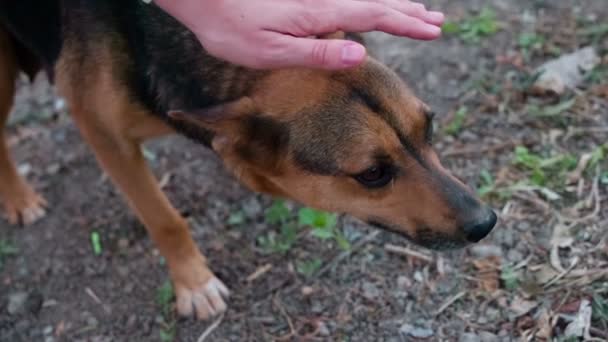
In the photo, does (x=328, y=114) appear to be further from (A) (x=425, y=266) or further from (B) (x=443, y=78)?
(B) (x=443, y=78)

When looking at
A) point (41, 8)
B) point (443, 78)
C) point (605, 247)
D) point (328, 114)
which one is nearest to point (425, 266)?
point (605, 247)

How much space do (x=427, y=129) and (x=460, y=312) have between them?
98 cm

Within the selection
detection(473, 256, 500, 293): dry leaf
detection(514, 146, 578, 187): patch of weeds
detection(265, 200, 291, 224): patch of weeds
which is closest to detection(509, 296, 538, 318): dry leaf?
detection(473, 256, 500, 293): dry leaf

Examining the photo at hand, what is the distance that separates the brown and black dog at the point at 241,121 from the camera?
294 centimetres

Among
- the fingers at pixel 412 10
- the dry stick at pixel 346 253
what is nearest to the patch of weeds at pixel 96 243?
the dry stick at pixel 346 253

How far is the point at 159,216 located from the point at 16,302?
3.25 ft

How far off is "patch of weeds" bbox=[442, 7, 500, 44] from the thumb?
2887 mm

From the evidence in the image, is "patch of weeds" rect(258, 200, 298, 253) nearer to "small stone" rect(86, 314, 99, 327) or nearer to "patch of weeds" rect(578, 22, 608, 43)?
"small stone" rect(86, 314, 99, 327)

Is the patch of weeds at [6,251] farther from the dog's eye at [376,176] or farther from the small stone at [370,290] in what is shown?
the dog's eye at [376,176]

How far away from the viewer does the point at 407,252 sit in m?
3.87

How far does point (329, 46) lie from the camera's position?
2.46 meters

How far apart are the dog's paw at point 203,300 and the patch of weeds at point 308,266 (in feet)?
1.28

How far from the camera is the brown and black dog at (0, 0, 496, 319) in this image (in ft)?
9.65

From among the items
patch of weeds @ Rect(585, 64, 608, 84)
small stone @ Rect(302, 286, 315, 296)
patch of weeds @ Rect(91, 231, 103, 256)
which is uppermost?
patch of weeds @ Rect(585, 64, 608, 84)
